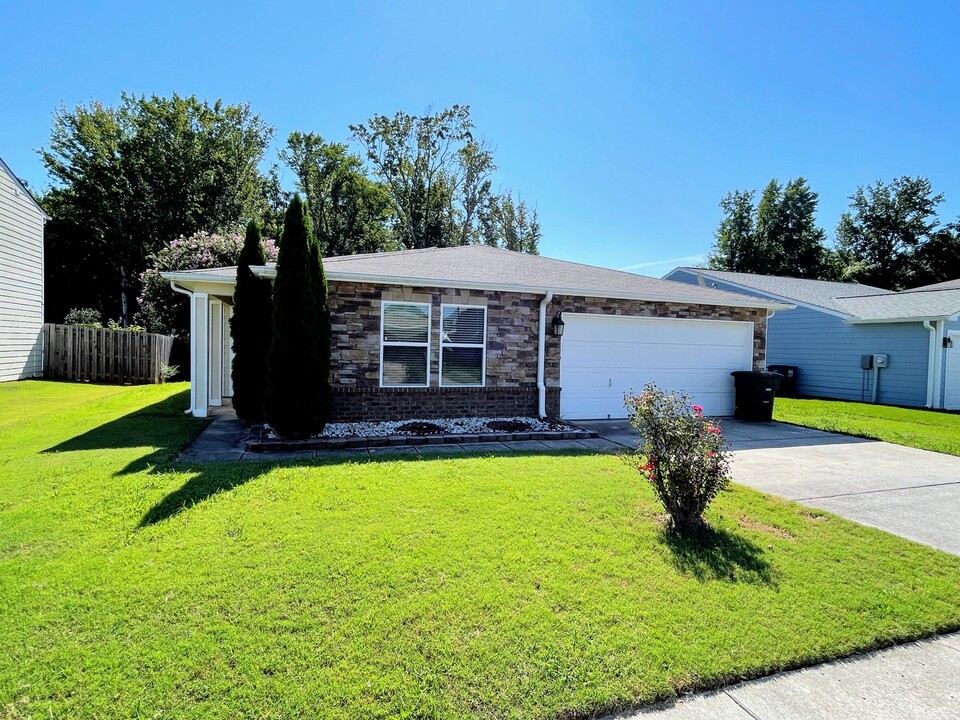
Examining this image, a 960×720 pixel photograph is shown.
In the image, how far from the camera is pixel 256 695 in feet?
7.36

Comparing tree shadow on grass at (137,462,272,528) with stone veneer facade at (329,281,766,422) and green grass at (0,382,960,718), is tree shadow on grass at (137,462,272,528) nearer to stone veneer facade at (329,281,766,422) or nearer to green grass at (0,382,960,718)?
green grass at (0,382,960,718)

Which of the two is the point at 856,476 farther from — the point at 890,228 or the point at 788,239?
the point at 890,228

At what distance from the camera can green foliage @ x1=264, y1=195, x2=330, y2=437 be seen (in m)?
7.31

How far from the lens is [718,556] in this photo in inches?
149

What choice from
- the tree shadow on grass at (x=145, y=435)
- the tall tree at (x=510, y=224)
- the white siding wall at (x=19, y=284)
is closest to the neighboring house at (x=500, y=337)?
the tree shadow on grass at (x=145, y=435)

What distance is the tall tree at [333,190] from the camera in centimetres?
2706

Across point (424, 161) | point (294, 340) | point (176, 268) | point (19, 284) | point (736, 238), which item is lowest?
point (294, 340)

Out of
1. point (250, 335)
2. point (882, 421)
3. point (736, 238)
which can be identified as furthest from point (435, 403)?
point (736, 238)

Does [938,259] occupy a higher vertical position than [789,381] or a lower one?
higher

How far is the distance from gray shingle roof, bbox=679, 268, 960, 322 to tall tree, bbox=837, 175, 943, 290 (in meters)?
12.5

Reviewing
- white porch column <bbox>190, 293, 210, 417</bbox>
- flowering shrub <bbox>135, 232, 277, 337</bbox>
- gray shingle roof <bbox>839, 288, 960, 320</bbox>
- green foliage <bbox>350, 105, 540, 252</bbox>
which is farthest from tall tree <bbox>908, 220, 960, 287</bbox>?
white porch column <bbox>190, 293, 210, 417</bbox>

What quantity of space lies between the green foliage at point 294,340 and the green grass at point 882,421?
9693 millimetres

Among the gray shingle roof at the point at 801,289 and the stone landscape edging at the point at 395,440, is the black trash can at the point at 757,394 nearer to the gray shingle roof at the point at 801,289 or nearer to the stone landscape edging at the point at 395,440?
the stone landscape edging at the point at 395,440

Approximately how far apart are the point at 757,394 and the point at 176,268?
66.8ft
